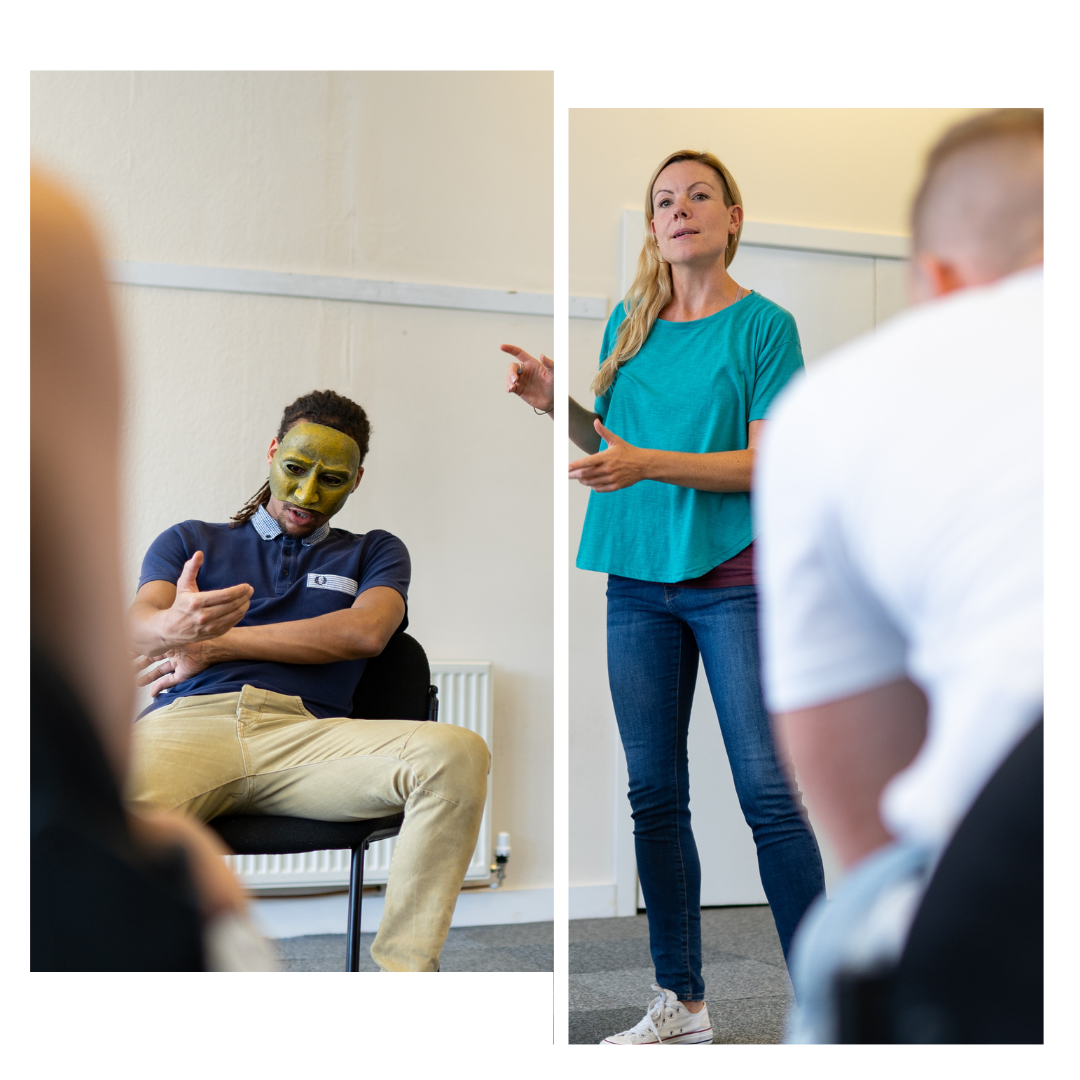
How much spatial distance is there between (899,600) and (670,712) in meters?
0.75

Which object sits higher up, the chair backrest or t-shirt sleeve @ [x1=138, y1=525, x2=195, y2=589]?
t-shirt sleeve @ [x1=138, y1=525, x2=195, y2=589]

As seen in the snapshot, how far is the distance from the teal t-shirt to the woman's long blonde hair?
17 millimetres

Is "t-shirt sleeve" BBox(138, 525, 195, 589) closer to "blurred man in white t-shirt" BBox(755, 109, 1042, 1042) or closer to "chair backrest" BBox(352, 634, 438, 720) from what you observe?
"chair backrest" BBox(352, 634, 438, 720)

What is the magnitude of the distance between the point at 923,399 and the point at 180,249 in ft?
6.70

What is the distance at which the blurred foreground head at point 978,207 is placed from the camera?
1.02m

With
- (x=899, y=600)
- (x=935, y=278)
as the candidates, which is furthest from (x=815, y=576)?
(x=935, y=278)

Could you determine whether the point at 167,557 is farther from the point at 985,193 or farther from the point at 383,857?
the point at 985,193

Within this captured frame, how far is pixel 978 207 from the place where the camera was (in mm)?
1055

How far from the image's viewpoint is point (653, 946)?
1626 millimetres

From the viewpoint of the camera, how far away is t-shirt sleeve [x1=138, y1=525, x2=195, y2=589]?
178 centimetres

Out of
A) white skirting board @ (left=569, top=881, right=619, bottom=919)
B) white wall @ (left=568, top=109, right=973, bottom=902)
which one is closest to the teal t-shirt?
white wall @ (left=568, top=109, right=973, bottom=902)
